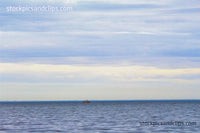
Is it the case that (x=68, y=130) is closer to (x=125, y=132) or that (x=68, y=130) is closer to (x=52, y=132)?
(x=52, y=132)

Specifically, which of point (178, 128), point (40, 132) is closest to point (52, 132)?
point (40, 132)

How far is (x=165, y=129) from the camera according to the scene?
62500 millimetres

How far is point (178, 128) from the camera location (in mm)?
63844

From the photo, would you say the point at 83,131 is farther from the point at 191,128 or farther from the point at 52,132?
the point at 191,128

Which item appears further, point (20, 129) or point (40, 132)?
point (20, 129)

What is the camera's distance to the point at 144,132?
193 feet

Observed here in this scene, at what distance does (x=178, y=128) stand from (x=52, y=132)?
1848 cm

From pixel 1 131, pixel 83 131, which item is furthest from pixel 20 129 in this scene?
pixel 83 131

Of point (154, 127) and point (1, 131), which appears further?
point (154, 127)

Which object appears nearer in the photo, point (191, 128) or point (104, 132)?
point (104, 132)

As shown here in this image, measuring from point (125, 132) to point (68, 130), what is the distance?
857 cm

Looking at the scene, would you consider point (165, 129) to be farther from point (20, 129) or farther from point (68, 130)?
point (20, 129)

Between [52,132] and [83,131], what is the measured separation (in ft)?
14.2

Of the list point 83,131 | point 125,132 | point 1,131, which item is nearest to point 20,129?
point 1,131
